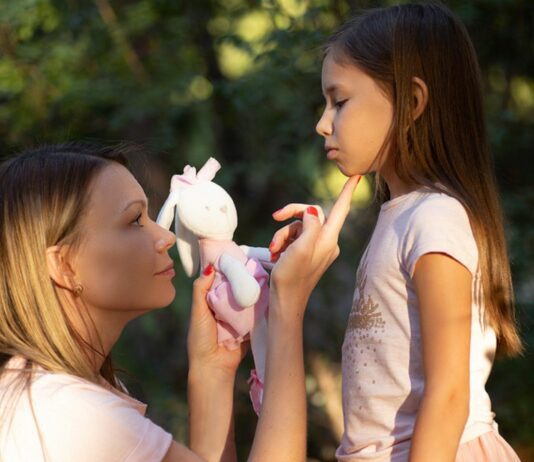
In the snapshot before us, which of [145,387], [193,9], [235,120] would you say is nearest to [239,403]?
[145,387]

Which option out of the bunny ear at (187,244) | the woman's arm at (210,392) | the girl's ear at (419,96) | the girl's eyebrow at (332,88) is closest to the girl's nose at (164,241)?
the bunny ear at (187,244)

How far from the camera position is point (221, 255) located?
2277 millimetres

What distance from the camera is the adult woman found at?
1.97m

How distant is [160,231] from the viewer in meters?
2.25

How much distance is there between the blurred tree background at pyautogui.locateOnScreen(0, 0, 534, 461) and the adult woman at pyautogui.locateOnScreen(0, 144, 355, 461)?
1999 mm

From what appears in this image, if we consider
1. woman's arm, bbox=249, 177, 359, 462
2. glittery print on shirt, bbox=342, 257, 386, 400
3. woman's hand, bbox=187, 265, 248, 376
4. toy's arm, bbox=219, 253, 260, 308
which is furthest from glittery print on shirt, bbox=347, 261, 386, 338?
woman's hand, bbox=187, 265, 248, 376

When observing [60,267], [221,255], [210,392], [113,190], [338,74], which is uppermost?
[338,74]

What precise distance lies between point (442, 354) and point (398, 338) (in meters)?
0.16

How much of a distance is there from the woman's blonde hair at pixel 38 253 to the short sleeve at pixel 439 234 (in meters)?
0.72

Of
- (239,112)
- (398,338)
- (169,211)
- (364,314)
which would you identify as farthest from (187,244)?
(239,112)

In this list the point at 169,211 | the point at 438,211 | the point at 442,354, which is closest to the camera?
the point at 442,354

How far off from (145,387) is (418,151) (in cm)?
370

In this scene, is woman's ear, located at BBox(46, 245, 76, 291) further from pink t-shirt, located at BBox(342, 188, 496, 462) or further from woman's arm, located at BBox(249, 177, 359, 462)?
pink t-shirt, located at BBox(342, 188, 496, 462)

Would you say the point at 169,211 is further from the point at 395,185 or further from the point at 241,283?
the point at 395,185
